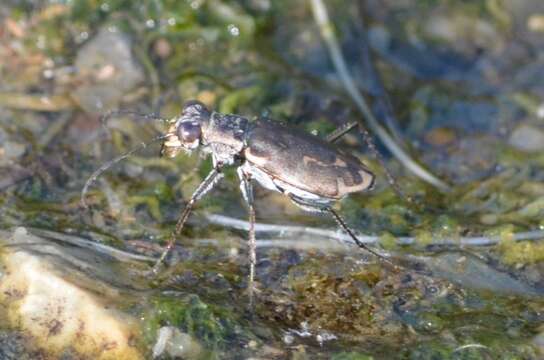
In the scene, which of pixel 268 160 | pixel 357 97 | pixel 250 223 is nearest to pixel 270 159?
pixel 268 160

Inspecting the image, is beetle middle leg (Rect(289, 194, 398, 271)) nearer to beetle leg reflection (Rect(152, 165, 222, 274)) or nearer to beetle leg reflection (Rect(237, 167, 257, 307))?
beetle leg reflection (Rect(237, 167, 257, 307))

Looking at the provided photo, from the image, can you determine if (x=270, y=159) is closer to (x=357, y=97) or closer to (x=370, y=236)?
(x=370, y=236)

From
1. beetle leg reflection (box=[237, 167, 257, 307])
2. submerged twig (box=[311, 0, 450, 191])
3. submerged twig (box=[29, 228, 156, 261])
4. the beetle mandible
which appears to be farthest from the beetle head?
submerged twig (box=[311, 0, 450, 191])

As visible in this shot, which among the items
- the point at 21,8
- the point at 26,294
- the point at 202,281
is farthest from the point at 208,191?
Answer: the point at 21,8

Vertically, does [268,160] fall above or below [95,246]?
above

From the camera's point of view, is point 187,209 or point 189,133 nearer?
point 187,209

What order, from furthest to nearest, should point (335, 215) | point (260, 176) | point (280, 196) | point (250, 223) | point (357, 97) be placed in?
point (357, 97) < point (280, 196) < point (260, 176) < point (335, 215) < point (250, 223)
